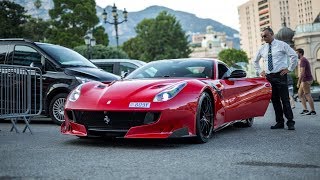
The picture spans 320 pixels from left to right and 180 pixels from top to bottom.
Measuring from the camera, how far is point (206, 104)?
21.7 ft

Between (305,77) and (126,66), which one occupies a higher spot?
(126,66)

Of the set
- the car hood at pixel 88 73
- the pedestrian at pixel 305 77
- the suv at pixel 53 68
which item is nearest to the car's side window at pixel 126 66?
the suv at pixel 53 68

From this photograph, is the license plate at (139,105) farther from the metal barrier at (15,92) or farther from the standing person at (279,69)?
the standing person at (279,69)

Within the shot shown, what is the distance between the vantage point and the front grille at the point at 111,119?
228 inches

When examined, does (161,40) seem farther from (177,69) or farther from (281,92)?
(177,69)

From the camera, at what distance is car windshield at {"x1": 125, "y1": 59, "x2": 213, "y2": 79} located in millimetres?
7199

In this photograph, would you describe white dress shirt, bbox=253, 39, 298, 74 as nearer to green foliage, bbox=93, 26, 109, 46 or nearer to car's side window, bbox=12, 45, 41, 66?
car's side window, bbox=12, 45, 41, 66

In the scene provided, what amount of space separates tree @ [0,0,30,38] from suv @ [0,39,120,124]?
43.7 m

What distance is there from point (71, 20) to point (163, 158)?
50.7 metres

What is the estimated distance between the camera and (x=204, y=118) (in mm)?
6500

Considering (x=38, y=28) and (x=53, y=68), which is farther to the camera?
(x=38, y=28)

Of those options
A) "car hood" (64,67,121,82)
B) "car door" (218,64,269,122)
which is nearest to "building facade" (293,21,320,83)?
"car hood" (64,67,121,82)

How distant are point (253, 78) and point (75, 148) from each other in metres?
3.60

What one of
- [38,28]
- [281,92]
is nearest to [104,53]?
[281,92]
